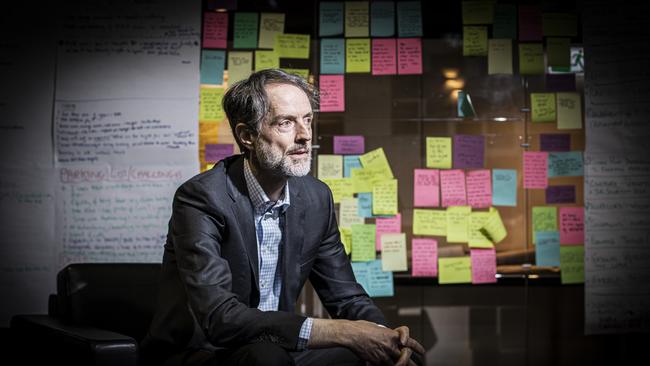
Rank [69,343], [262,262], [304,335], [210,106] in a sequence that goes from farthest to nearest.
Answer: [210,106], [262,262], [69,343], [304,335]

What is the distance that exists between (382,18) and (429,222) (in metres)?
0.95

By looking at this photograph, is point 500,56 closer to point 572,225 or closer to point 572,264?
point 572,225

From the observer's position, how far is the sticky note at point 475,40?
3422mm

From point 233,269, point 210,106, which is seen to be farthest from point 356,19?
point 233,269

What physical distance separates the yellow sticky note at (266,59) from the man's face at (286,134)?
1.13 m

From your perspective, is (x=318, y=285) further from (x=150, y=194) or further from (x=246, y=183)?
(x=150, y=194)

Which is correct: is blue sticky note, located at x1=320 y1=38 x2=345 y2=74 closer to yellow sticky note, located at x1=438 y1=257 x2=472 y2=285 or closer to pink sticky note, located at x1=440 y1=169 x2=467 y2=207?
pink sticky note, located at x1=440 y1=169 x2=467 y2=207

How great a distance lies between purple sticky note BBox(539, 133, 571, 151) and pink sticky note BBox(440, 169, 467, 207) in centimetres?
40

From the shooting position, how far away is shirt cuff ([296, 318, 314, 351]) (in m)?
1.86

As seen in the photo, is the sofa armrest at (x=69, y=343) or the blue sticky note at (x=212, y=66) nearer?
the sofa armrest at (x=69, y=343)

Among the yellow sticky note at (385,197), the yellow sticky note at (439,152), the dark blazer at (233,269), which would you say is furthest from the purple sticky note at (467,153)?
the dark blazer at (233,269)

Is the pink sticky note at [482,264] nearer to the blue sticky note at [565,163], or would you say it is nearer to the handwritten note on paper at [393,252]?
the handwritten note on paper at [393,252]

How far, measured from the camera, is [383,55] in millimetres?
3396

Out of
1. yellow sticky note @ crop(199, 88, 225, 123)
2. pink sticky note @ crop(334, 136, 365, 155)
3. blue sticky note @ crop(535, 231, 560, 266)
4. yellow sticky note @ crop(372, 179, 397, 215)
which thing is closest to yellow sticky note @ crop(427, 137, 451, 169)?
yellow sticky note @ crop(372, 179, 397, 215)
